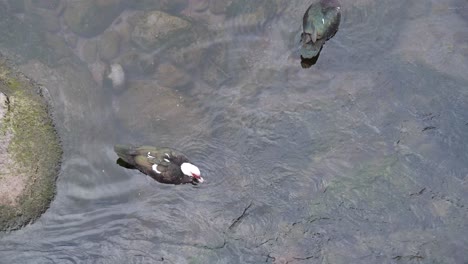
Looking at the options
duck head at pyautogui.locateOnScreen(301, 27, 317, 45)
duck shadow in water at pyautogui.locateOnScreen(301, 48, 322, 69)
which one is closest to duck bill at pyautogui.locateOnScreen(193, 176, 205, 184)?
duck shadow in water at pyautogui.locateOnScreen(301, 48, 322, 69)

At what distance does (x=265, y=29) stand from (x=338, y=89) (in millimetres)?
1723

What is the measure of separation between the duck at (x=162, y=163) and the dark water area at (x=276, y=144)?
251mm

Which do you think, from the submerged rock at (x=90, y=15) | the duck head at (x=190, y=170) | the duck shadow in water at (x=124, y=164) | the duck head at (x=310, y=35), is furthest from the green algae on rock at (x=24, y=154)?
the duck head at (x=310, y=35)

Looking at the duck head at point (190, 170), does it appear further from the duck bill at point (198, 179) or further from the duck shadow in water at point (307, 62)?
the duck shadow in water at point (307, 62)

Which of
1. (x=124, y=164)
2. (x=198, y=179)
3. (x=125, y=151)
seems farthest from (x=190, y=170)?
(x=124, y=164)

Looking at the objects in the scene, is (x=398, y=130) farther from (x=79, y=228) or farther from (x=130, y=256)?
(x=79, y=228)

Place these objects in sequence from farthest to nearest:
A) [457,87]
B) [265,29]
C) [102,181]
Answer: [265,29] < [457,87] < [102,181]

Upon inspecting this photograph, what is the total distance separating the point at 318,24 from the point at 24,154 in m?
4.97

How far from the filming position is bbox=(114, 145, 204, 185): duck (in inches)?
277

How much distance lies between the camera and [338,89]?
8047 mm

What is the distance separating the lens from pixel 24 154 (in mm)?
7117

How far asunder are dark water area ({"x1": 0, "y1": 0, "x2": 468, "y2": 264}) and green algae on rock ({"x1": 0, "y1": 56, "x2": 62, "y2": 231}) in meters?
0.18

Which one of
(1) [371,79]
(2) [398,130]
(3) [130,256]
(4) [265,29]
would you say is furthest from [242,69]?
(3) [130,256]

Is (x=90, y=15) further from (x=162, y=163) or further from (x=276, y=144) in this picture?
(x=276, y=144)
